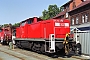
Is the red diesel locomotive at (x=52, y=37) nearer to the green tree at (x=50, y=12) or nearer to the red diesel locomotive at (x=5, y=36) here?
the red diesel locomotive at (x=5, y=36)

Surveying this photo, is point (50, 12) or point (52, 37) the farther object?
point (50, 12)

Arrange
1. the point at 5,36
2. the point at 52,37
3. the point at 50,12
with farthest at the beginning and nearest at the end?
the point at 50,12 → the point at 5,36 → the point at 52,37

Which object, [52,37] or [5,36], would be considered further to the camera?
[5,36]

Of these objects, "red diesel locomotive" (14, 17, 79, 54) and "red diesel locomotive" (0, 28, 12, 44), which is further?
"red diesel locomotive" (0, 28, 12, 44)

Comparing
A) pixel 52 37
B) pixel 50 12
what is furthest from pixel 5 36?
pixel 50 12

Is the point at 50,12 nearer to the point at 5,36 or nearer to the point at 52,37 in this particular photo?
the point at 5,36

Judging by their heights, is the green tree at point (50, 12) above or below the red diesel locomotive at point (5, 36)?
above

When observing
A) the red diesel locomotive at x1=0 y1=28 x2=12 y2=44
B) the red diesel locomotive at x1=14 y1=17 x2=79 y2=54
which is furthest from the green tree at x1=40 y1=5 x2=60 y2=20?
the red diesel locomotive at x1=14 y1=17 x2=79 y2=54

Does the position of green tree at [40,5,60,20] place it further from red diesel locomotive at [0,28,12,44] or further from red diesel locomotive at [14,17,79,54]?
red diesel locomotive at [14,17,79,54]

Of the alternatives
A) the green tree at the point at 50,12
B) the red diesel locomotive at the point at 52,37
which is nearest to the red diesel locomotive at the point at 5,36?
the red diesel locomotive at the point at 52,37

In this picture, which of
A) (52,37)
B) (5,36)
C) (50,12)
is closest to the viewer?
(52,37)

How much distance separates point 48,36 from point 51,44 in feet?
4.92

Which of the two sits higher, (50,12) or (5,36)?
(50,12)

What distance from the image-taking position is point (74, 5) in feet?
142
